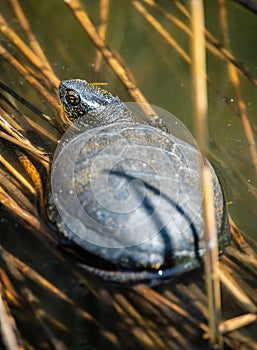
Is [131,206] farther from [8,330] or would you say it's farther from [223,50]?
[223,50]

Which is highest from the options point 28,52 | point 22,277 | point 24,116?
point 28,52

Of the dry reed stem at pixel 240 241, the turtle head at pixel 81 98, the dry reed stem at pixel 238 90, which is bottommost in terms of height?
the dry reed stem at pixel 240 241

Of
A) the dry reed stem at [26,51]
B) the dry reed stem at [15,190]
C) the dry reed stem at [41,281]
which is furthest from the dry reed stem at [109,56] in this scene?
the dry reed stem at [41,281]

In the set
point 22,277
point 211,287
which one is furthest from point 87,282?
point 211,287

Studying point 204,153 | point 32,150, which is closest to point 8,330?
point 204,153

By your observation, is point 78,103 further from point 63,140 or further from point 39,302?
point 39,302

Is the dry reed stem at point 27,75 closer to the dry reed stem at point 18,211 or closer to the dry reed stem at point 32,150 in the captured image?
the dry reed stem at point 32,150
